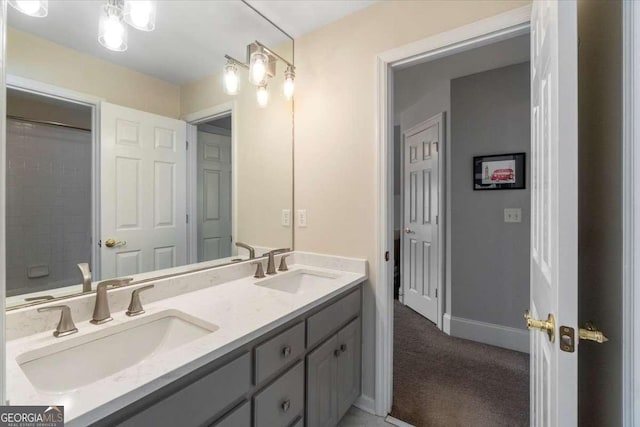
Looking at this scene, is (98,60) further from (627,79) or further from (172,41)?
(627,79)

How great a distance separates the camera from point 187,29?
156 cm

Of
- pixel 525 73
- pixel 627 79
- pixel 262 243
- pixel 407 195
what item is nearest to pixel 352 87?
pixel 262 243

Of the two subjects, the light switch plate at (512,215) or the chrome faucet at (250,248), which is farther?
the light switch plate at (512,215)

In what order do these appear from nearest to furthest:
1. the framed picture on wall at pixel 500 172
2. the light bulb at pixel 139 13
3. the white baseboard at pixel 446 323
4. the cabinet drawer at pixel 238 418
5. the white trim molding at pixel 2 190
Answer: the white trim molding at pixel 2 190
the cabinet drawer at pixel 238 418
the light bulb at pixel 139 13
the framed picture on wall at pixel 500 172
the white baseboard at pixel 446 323

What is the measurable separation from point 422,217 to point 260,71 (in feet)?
7.47

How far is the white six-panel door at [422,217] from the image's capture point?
296 centimetres

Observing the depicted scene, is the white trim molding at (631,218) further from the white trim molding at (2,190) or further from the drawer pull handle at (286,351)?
the white trim molding at (2,190)

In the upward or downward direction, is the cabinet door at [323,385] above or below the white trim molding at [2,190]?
below

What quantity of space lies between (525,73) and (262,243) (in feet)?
8.42

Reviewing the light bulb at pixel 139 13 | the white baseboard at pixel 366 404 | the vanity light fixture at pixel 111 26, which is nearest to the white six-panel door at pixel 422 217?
the white baseboard at pixel 366 404

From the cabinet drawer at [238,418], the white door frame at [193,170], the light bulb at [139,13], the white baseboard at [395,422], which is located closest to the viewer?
the cabinet drawer at [238,418]

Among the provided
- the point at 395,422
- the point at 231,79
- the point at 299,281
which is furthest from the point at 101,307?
the point at 395,422

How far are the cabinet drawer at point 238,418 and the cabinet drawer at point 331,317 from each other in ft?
1.25

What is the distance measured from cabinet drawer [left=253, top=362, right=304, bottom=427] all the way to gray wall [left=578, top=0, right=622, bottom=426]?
0.99 m
